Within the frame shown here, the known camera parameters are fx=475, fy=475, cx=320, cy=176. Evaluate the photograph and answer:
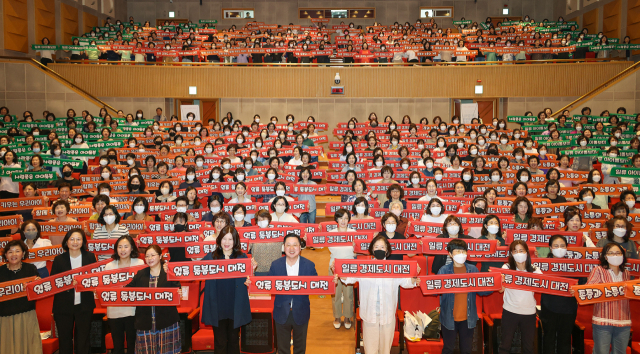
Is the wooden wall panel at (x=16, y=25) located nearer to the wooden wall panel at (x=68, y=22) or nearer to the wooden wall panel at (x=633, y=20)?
the wooden wall panel at (x=68, y=22)

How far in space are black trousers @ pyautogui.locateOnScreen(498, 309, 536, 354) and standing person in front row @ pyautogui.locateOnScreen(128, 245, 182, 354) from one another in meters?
3.53

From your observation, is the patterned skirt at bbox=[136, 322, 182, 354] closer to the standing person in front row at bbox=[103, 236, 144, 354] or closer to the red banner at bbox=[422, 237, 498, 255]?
the standing person in front row at bbox=[103, 236, 144, 354]

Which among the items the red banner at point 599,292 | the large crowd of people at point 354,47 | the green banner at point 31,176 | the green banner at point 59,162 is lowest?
the red banner at point 599,292

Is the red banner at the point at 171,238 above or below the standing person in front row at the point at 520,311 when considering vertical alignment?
above

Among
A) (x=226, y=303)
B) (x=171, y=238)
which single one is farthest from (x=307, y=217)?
(x=226, y=303)

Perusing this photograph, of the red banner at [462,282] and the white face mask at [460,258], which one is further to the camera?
the white face mask at [460,258]

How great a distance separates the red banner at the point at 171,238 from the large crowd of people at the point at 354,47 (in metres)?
13.6

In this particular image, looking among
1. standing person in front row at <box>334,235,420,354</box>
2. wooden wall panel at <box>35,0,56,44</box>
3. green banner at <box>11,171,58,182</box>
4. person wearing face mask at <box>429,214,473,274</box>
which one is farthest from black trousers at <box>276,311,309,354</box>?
wooden wall panel at <box>35,0,56,44</box>

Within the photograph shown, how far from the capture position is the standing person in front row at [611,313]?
5.01 meters

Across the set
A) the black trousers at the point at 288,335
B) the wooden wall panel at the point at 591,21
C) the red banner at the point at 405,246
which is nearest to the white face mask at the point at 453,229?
the red banner at the point at 405,246

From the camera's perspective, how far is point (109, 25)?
894 inches

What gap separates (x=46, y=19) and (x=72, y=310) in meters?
19.3

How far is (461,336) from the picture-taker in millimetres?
5309

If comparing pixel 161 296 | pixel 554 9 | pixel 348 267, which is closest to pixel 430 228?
pixel 348 267
